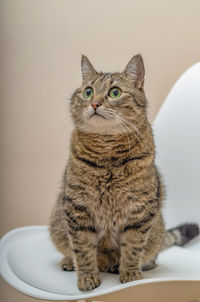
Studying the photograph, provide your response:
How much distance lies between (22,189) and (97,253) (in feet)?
2.66

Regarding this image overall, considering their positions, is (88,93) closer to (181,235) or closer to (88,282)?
(88,282)

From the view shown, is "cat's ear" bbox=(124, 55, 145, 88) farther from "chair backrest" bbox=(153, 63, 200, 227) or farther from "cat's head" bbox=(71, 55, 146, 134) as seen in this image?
"chair backrest" bbox=(153, 63, 200, 227)

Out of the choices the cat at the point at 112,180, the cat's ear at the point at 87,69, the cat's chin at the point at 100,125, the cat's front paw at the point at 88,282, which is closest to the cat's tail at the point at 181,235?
the cat at the point at 112,180

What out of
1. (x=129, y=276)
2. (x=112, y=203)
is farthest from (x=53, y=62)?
(x=129, y=276)

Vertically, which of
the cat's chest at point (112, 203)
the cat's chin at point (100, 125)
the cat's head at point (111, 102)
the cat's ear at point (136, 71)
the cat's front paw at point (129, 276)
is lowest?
the cat's front paw at point (129, 276)

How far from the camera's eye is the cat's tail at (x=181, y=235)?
4.13 ft

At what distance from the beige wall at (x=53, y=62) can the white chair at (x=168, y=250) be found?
275 millimetres

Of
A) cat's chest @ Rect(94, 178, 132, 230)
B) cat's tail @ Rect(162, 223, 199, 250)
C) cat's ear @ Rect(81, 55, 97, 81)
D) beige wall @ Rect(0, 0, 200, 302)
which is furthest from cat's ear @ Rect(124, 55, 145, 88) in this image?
beige wall @ Rect(0, 0, 200, 302)

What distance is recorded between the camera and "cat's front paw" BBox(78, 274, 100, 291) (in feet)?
2.80

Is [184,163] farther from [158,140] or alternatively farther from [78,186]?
[78,186]

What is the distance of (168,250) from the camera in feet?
4.09

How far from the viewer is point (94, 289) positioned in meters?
0.86

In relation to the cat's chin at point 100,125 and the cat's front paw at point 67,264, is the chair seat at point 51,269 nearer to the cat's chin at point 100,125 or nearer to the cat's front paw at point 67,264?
the cat's front paw at point 67,264

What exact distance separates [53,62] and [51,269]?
1053 mm
